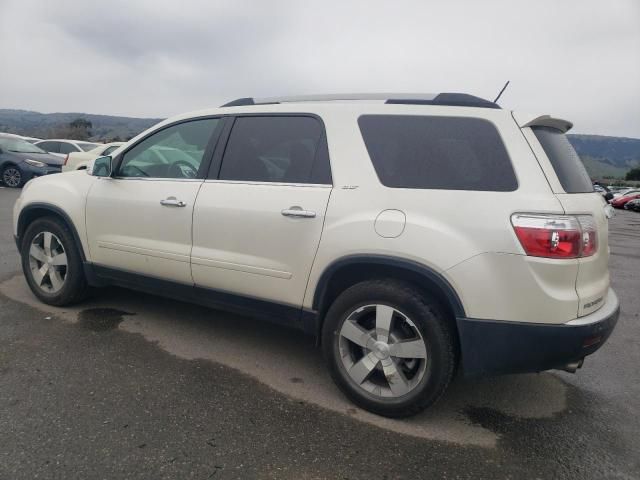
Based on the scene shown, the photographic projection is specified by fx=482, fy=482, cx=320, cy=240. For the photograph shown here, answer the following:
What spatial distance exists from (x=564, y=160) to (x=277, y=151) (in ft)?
5.60

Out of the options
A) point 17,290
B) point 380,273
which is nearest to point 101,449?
point 380,273

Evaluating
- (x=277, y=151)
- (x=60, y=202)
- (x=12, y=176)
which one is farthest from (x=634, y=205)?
(x=60, y=202)

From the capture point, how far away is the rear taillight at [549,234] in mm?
2295

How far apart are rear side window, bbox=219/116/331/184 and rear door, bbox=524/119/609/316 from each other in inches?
46.6

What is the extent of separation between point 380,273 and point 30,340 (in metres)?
2.57

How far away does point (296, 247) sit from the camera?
2.87 meters

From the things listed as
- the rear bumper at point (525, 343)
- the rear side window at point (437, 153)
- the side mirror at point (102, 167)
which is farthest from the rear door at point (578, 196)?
the side mirror at point (102, 167)

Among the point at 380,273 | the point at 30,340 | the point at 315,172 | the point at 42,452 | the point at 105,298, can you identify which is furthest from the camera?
the point at 105,298

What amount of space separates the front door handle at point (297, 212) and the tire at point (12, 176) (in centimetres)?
1393

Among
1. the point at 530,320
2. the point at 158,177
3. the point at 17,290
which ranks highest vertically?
the point at 158,177

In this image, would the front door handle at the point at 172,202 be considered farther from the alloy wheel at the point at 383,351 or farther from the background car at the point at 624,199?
the background car at the point at 624,199

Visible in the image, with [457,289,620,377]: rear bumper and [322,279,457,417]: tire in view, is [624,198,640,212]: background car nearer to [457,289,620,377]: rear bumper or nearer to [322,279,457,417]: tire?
[457,289,620,377]: rear bumper

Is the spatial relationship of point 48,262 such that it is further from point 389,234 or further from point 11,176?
point 11,176

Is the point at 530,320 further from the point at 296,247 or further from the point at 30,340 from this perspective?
the point at 30,340
